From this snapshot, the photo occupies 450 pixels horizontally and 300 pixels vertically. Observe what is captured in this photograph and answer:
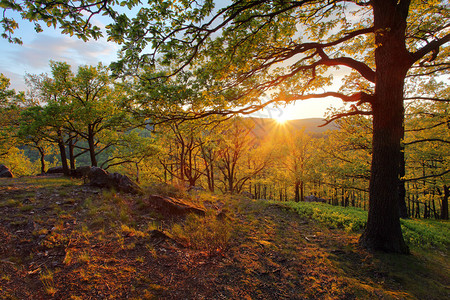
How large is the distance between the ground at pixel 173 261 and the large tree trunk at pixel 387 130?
2.14 ft

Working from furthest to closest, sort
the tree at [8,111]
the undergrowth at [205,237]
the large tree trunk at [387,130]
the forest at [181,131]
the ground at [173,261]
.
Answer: the tree at [8,111], the forest at [181,131], the large tree trunk at [387,130], the undergrowth at [205,237], the ground at [173,261]

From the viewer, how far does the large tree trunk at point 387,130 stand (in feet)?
16.5

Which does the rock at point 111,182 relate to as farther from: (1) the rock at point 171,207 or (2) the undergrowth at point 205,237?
(2) the undergrowth at point 205,237

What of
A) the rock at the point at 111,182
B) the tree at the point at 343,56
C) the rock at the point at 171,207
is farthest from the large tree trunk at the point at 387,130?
the rock at the point at 111,182

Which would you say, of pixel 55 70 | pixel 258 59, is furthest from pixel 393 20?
pixel 55 70

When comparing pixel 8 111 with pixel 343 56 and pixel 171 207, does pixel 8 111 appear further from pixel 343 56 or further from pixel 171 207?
pixel 343 56

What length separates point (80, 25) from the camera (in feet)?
9.73

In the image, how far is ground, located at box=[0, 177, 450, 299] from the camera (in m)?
3.16

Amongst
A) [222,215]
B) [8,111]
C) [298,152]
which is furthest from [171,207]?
[298,152]

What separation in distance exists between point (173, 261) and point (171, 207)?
9.50ft

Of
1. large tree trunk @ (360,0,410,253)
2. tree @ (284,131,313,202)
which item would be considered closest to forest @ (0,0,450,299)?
large tree trunk @ (360,0,410,253)

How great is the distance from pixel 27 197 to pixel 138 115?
18.3ft

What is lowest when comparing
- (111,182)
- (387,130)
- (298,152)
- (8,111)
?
(111,182)

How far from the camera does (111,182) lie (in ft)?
29.3
